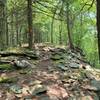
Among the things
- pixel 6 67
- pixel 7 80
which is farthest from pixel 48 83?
pixel 6 67

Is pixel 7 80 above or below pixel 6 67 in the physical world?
below

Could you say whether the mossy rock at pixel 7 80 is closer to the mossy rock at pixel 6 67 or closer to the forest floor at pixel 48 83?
the forest floor at pixel 48 83

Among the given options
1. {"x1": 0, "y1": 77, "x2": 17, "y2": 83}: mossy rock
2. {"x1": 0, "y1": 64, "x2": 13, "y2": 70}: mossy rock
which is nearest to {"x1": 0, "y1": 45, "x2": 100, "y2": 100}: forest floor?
{"x1": 0, "y1": 77, "x2": 17, "y2": 83}: mossy rock

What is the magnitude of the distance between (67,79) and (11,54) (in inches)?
174

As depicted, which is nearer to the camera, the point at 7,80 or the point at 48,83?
the point at 7,80

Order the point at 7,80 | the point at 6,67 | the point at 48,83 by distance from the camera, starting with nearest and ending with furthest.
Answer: the point at 7,80 < the point at 48,83 < the point at 6,67

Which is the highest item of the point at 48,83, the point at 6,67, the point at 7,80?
the point at 6,67

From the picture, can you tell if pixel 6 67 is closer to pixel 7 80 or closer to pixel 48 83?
pixel 7 80

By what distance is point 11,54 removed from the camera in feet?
45.7

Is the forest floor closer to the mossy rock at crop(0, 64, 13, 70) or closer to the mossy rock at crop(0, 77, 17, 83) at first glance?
the mossy rock at crop(0, 77, 17, 83)

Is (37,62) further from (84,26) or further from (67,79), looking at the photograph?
(84,26)

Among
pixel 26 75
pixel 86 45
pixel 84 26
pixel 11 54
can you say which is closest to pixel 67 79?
pixel 26 75

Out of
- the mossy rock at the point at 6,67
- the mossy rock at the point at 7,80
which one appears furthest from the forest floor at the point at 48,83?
the mossy rock at the point at 6,67

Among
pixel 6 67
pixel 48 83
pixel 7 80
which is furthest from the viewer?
pixel 6 67
